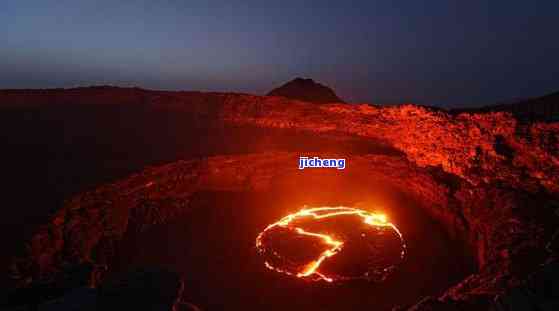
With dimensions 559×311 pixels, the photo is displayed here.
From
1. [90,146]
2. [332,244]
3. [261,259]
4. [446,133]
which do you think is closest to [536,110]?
[446,133]

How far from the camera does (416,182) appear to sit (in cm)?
980

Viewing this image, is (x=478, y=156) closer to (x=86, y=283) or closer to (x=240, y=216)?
(x=240, y=216)

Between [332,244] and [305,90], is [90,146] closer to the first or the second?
[332,244]

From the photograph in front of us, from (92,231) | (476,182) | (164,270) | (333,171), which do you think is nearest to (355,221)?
(333,171)

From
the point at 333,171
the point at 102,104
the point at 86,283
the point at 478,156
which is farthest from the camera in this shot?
the point at 333,171

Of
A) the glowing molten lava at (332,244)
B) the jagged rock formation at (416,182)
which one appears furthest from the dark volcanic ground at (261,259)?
the jagged rock formation at (416,182)

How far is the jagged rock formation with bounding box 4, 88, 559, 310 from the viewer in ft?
18.8

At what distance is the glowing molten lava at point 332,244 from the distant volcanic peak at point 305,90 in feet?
51.7

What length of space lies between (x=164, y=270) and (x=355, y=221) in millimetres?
7501

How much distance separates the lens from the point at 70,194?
21.7ft

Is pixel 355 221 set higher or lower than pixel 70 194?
lower

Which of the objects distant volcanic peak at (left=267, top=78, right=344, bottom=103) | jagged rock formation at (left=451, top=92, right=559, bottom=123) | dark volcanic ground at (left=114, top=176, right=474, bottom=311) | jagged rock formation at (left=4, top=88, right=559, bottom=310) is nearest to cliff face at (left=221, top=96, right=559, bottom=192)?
jagged rock formation at (left=4, top=88, right=559, bottom=310)

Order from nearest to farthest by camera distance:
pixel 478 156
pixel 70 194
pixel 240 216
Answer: pixel 70 194, pixel 478 156, pixel 240 216

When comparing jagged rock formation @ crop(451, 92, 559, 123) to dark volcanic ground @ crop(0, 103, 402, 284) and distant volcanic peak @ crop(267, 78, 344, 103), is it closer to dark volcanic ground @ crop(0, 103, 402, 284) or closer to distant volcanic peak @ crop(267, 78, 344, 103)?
dark volcanic ground @ crop(0, 103, 402, 284)
